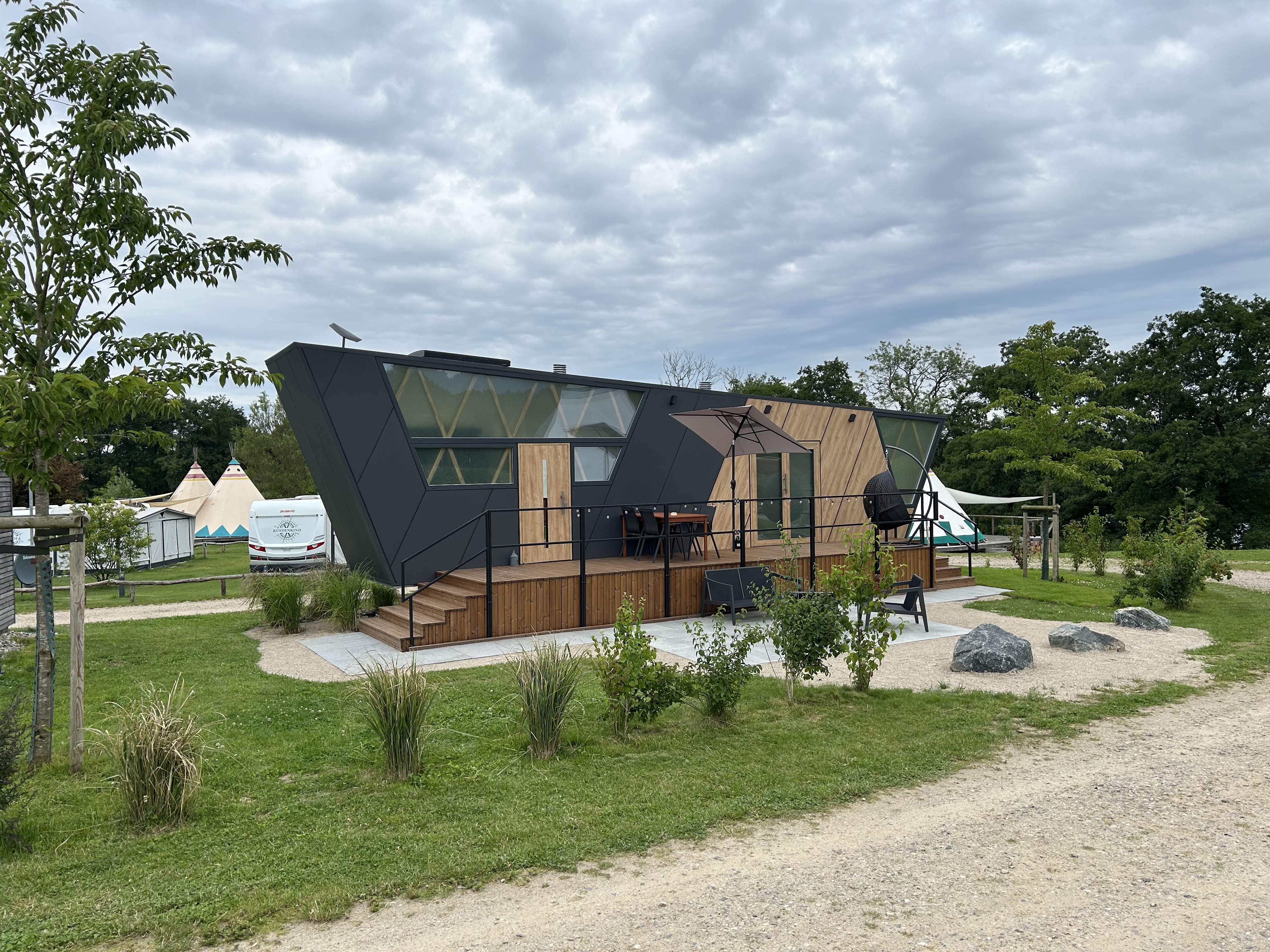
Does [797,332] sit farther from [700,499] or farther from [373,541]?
[373,541]

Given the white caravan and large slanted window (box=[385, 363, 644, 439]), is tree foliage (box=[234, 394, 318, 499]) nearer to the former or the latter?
the white caravan

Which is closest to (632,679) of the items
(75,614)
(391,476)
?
(75,614)

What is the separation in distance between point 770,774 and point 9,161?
22.7 feet

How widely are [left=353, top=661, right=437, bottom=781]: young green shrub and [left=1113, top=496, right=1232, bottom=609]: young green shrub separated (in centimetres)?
1096

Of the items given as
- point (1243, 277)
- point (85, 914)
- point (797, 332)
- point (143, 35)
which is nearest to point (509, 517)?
point (143, 35)

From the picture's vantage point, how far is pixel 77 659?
5.10 m

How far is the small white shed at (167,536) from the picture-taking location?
2259 centimetres

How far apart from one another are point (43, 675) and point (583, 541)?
19.1 feet

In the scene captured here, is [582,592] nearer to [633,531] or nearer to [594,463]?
[633,531]

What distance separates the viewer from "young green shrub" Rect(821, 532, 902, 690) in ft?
22.8

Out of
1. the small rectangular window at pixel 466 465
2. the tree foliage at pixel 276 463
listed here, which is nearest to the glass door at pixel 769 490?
the small rectangular window at pixel 466 465

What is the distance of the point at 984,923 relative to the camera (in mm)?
3172

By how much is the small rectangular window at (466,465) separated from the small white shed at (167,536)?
13764mm

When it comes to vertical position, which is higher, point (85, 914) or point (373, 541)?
point (373, 541)
